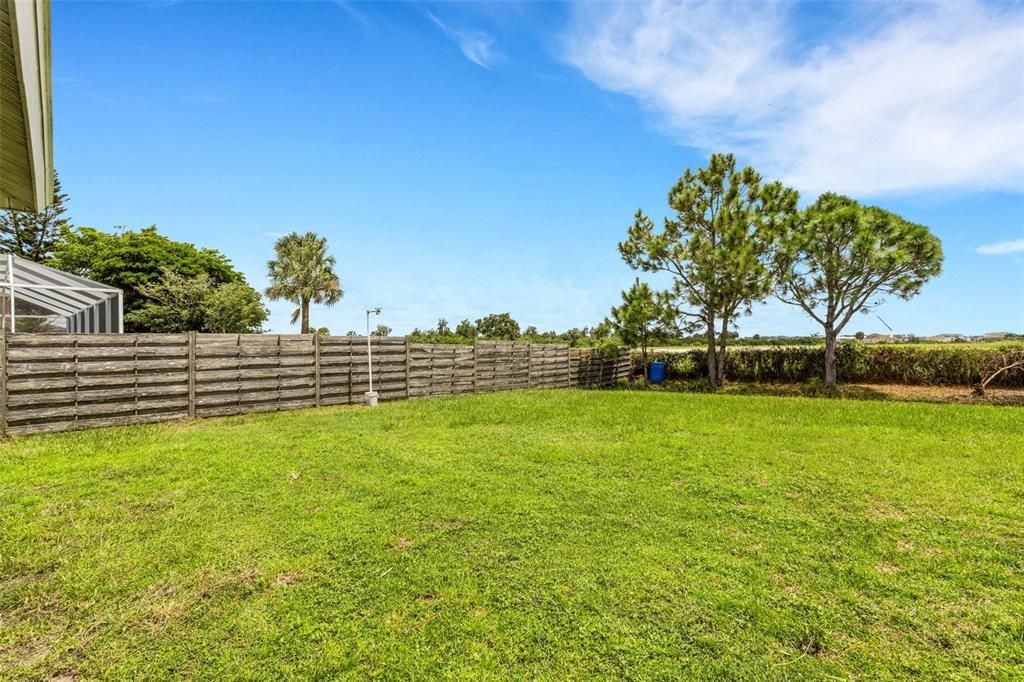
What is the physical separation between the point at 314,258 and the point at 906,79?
3101 centimetres

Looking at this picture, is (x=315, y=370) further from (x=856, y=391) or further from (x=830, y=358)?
(x=830, y=358)

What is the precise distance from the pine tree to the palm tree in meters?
12.9

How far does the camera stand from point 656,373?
1906 cm

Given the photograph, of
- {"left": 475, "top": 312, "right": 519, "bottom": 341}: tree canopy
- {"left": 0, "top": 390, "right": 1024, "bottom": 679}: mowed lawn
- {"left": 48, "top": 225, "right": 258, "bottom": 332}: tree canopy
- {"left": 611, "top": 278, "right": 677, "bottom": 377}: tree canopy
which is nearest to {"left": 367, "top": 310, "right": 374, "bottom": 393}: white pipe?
{"left": 0, "top": 390, "right": 1024, "bottom": 679}: mowed lawn

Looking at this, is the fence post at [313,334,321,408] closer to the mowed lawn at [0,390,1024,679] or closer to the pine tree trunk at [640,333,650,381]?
the mowed lawn at [0,390,1024,679]

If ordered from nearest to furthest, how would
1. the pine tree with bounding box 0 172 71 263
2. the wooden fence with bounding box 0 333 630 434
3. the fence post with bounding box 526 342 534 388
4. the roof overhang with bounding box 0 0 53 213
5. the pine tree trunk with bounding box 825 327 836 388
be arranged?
the roof overhang with bounding box 0 0 53 213, the wooden fence with bounding box 0 333 630 434, the fence post with bounding box 526 342 534 388, the pine tree trunk with bounding box 825 327 836 388, the pine tree with bounding box 0 172 71 263

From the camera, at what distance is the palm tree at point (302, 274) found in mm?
30578

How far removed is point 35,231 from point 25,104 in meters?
39.1

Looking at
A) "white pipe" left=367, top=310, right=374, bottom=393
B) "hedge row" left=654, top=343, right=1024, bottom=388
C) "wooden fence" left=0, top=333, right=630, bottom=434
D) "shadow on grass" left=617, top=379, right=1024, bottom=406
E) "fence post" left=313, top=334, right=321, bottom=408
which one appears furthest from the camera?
"hedge row" left=654, top=343, right=1024, bottom=388

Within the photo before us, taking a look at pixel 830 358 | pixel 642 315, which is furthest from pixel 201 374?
pixel 830 358

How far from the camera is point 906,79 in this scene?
6.87 m

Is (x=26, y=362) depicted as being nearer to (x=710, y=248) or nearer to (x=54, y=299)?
(x=54, y=299)

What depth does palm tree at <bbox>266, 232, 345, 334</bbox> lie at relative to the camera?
3058cm

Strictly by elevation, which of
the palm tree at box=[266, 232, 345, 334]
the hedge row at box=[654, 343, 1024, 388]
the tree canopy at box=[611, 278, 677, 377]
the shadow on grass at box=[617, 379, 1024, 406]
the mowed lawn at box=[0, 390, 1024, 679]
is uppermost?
the palm tree at box=[266, 232, 345, 334]
